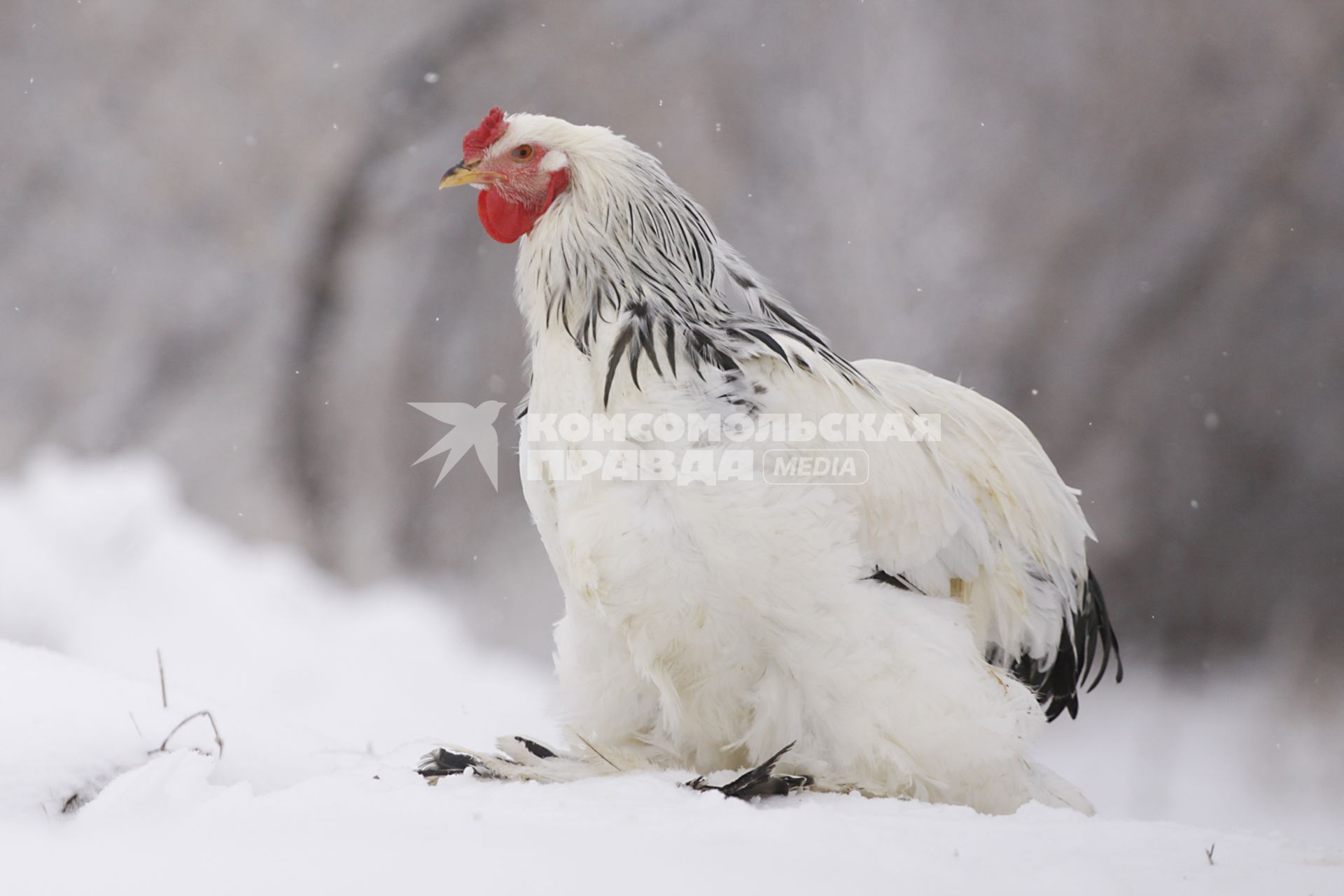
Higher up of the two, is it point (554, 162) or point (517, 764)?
point (554, 162)

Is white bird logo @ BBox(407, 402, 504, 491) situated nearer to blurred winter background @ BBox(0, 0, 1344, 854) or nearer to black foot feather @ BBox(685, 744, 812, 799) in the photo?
blurred winter background @ BBox(0, 0, 1344, 854)

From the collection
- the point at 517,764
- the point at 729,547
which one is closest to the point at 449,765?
the point at 517,764

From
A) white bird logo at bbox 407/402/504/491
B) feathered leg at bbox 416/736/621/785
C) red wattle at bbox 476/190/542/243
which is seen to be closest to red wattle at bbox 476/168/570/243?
red wattle at bbox 476/190/542/243

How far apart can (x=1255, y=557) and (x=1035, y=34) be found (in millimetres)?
2293

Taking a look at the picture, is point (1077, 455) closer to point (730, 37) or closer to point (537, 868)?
point (730, 37)

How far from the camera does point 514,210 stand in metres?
2.12

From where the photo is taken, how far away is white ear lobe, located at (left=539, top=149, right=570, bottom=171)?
209cm

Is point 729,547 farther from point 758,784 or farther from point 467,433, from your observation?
point 467,433

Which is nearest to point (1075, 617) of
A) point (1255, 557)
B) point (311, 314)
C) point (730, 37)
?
point (1255, 557)

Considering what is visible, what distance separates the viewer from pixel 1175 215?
401cm

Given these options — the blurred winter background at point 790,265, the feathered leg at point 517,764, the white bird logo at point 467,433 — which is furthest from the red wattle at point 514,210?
the blurred winter background at point 790,265

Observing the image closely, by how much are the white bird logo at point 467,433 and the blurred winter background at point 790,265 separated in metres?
0.27

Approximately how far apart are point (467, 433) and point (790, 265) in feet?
5.52

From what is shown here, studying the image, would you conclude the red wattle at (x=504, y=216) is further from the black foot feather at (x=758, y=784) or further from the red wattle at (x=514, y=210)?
the black foot feather at (x=758, y=784)
